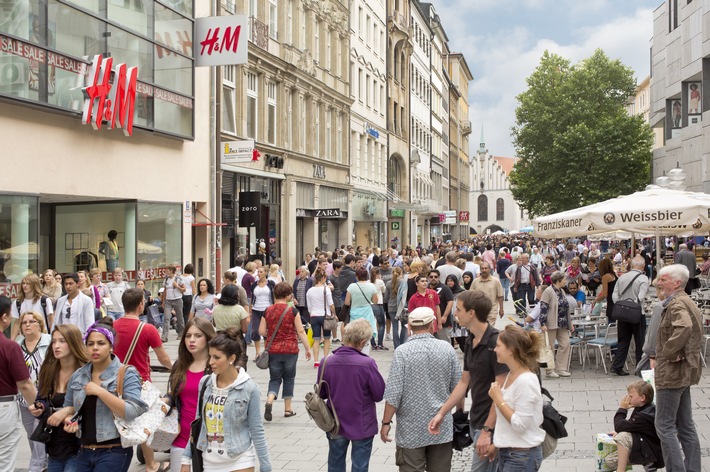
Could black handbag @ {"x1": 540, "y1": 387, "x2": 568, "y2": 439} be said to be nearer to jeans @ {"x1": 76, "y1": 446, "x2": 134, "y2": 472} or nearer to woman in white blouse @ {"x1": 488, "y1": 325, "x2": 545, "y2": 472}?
woman in white blouse @ {"x1": 488, "y1": 325, "x2": 545, "y2": 472}

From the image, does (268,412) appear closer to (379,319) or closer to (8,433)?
(8,433)

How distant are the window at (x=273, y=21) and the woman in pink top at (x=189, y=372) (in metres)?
24.4

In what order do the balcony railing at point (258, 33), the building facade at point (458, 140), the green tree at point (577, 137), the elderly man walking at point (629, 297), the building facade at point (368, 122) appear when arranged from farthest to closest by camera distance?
the building facade at point (458, 140) → the green tree at point (577, 137) → the building facade at point (368, 122) → the balcony railing at point (258, 33) → the elderly man walking at point (629, 297)

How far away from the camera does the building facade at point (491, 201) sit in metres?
142

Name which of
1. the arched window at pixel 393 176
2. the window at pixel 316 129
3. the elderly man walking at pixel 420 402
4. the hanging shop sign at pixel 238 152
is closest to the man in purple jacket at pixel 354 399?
the elderly man walking at pixel 420 402

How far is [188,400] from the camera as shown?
6652 mm

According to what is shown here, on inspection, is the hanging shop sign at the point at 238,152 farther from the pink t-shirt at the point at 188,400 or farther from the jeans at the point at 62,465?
the jeans at the point at 62,465

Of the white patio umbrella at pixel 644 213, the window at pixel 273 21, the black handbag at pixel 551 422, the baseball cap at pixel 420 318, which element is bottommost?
the black handbag at pixel 551 422

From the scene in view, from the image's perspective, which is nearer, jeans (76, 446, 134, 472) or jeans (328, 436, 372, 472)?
jeans (76, 446, 134, 472)

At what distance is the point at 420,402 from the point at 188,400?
186cm

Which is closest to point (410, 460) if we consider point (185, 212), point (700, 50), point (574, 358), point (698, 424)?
point (698, 424)

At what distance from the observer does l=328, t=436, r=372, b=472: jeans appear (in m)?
6.34

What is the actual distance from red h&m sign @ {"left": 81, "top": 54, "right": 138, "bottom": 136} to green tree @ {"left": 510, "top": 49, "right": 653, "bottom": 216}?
42964 millimetres

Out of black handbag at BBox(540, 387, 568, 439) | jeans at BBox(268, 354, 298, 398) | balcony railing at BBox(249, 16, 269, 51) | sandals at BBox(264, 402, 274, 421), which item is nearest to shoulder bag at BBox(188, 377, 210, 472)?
black handbag at BBox(540, 387, 568, 439)
